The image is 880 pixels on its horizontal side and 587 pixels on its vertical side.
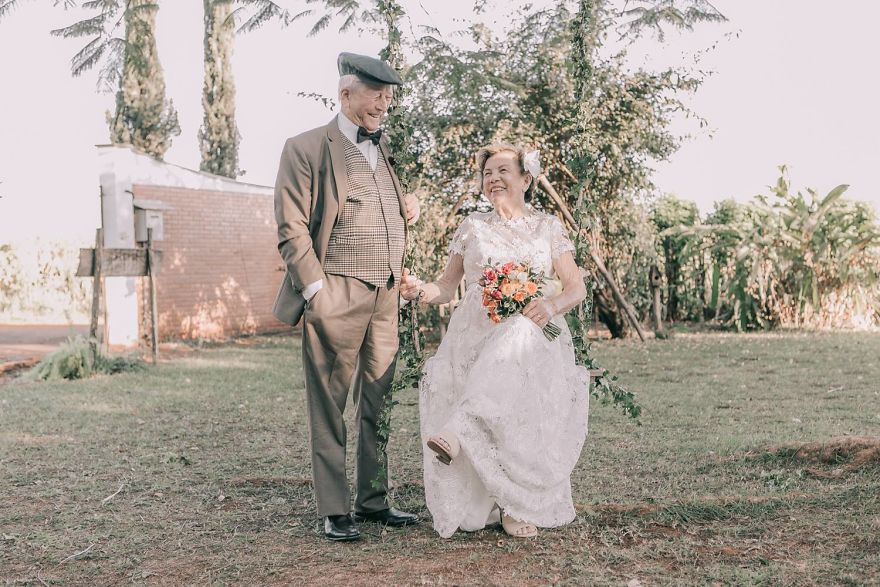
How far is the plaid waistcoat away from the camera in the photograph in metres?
4.11

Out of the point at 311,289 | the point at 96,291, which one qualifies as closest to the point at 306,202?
the point at 311,289

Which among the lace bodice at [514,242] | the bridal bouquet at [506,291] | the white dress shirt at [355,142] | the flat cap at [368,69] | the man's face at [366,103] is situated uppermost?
the flat cap at [368,69]

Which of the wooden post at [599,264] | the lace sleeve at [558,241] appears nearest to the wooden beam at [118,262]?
the wooden post at [599,264]

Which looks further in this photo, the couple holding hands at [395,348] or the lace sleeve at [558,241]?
the lace sleeve at [558,241]

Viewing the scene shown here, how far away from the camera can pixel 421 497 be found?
16.2 ft

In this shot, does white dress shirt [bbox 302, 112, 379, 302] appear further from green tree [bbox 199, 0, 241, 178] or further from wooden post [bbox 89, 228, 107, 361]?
green tree [bbox 199, 0, 241, 178]

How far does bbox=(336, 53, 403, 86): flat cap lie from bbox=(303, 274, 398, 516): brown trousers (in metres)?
0.94

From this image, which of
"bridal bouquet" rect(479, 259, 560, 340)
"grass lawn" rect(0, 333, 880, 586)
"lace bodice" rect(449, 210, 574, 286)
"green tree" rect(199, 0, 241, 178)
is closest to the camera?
"grass lawn" rect(0, 333, 880, 586)

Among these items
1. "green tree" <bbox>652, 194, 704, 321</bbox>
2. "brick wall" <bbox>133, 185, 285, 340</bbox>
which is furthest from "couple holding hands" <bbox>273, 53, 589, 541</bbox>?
"brick wall" <bbox>133, 185, 285, 340</bbox>

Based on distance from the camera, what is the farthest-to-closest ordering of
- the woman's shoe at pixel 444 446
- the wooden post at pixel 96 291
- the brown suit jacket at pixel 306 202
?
the wooden post at pixel 96 291
the brown suit jacket at pixel 306 202
the woman's shoe at pixel 444 446

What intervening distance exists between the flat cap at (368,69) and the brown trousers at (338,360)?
0.94 metres

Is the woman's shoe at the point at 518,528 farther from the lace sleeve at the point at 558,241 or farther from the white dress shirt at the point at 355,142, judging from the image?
the white dress shirt at the point at 355,142

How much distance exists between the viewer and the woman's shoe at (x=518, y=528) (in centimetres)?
408

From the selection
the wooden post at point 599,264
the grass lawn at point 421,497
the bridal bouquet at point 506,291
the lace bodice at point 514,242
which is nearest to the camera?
the grass lawn at point 421,497
